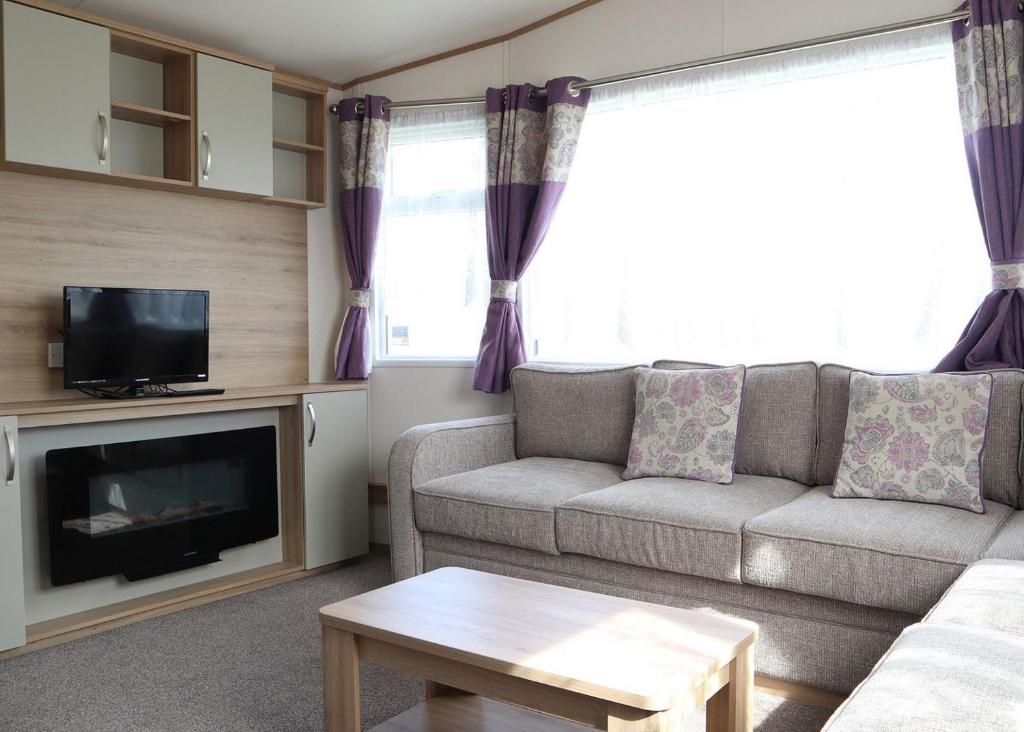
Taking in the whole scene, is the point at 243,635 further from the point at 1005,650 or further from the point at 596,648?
the point at 1005,650

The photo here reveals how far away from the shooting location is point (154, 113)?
135 inches

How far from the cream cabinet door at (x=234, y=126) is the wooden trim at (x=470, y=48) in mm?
665

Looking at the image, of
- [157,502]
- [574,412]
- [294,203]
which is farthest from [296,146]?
[574,412]

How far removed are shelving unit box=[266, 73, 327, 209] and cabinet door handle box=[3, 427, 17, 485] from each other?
5.80 feet

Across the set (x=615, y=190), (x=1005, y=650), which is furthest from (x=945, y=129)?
(x=1005, y=650)

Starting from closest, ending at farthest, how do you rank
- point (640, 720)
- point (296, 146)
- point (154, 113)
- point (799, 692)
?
point (640, 720) → point (799, 692) → point (154, 113) → point (296, 146)

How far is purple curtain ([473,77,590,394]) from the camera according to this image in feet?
12.4

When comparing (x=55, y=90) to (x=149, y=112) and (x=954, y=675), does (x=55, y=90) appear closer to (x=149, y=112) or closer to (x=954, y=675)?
(x=149, y=112)

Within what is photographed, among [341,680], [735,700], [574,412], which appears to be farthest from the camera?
[574,412]

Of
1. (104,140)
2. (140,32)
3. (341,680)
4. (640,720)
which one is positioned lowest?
(341,680)

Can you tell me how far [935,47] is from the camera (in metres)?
3.03

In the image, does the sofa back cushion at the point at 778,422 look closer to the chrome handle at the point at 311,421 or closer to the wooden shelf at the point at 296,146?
the chrome handle at the point at 311,421

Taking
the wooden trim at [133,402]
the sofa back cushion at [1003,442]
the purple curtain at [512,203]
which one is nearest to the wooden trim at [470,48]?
the purple curtain at [512,203]

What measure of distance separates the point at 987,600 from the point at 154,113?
3290 mm
